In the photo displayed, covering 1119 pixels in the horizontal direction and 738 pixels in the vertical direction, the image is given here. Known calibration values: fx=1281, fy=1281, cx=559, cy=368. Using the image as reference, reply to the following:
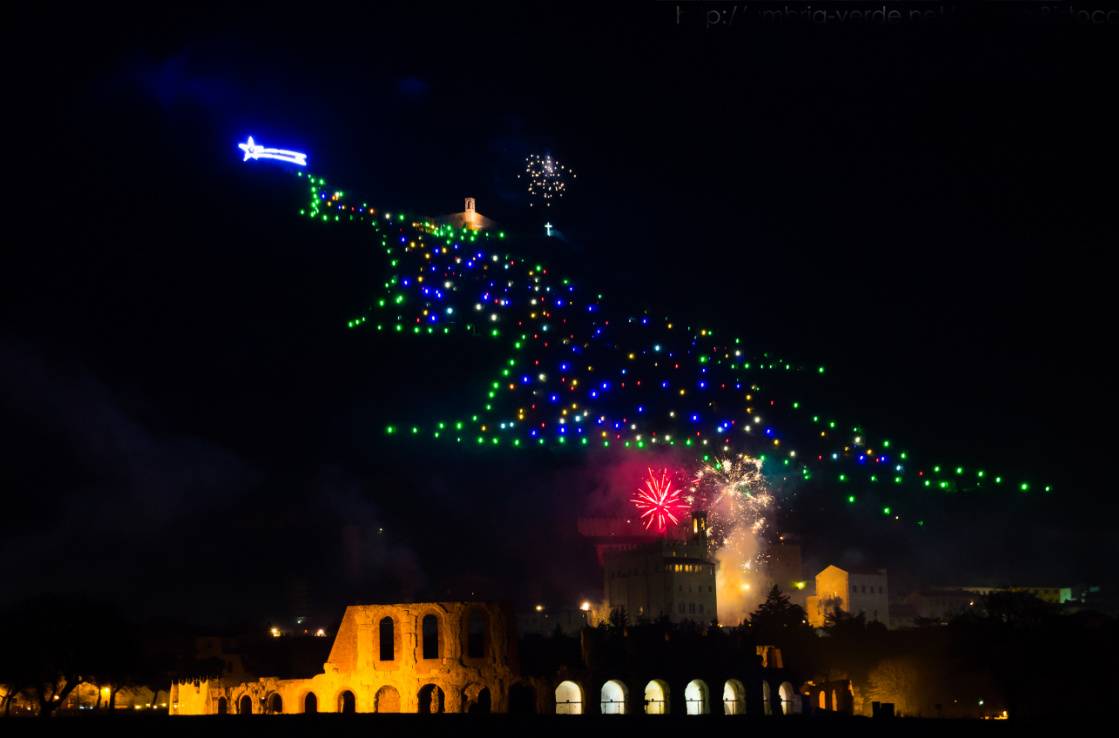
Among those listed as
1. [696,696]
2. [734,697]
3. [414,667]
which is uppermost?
[414,667]

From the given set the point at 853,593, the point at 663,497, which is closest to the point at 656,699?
the point at 663,497

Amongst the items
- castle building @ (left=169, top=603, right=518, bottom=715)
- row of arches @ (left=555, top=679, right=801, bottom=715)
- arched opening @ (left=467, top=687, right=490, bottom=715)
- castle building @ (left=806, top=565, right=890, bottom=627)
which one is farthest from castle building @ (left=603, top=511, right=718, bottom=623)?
arched opening @ (left=467, top=687, right=490, bottom=715)

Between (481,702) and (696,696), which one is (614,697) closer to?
(696,696)

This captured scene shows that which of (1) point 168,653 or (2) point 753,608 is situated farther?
(2) point 753,608

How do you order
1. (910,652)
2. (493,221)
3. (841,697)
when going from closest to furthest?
1. (841,697)
2. (910,652)
3. (493,221)

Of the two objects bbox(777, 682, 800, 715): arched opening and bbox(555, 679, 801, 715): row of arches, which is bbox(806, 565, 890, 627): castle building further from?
bbox(555, 679, 801, 715): row of arches

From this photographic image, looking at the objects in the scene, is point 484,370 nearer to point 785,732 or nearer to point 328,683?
point 328,683

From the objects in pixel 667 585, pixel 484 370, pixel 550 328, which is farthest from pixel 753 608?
pixel 550 328

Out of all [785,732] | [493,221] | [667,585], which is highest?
[493,221]
